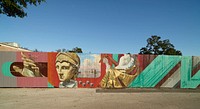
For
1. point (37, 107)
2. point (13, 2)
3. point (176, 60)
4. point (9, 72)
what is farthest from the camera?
point (176, 60)

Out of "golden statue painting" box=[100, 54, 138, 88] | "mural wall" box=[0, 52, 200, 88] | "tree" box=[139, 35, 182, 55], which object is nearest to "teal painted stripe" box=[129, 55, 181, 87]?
"mural wall" box=[0, 52, 200, 88]

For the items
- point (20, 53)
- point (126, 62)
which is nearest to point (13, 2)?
point (20, 53)

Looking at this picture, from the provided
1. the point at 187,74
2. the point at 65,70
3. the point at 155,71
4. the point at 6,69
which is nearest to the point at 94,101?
the point at 65,70

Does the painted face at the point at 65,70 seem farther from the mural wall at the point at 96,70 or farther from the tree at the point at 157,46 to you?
the tree at the point at 157,46

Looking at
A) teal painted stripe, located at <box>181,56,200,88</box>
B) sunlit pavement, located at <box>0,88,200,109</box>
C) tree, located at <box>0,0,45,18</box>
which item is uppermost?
tree, located at <box>0,0,45,18</box>

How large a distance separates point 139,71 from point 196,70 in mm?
4751

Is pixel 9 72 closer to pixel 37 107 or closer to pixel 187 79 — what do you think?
pixel 37 107

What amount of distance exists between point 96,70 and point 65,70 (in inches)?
96.9

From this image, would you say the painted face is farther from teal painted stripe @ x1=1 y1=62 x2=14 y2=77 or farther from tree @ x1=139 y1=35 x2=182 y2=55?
tree @ x1=139 y1=35 x2=182 y2=55

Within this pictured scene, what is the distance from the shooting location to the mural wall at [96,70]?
13508 mm

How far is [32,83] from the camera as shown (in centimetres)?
1361

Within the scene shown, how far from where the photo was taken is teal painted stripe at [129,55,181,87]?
14.2 meters

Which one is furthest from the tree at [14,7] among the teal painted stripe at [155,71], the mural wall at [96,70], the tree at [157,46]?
the tree at [157,46]

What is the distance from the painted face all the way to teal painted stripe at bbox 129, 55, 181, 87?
194 inches
